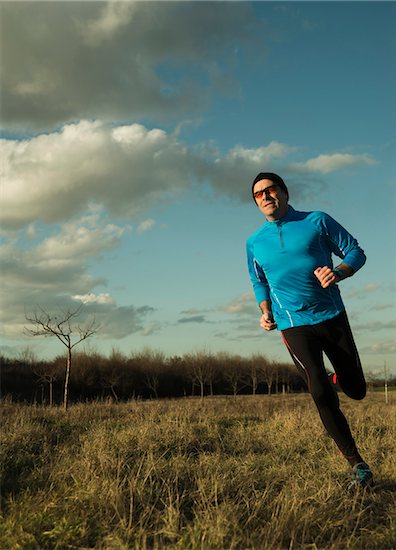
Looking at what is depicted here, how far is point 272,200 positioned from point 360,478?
2373 mm

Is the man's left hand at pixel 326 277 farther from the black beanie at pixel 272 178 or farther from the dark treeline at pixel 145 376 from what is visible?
the dark treeline at pixel 145 376

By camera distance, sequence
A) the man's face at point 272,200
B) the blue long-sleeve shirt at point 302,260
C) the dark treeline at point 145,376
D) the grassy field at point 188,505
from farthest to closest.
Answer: the dark treeline at point 145,376 → the man's face at point 272,200 → the blue long-sleeve shirt at point 302,260 → the grassy field at point 188,505

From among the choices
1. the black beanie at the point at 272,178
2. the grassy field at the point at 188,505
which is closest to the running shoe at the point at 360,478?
the grassy field at the point at 188,505

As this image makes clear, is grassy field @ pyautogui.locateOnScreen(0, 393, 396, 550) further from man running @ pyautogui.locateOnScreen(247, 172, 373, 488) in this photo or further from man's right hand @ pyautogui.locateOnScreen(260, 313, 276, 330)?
man's right hand @ pyautogui.locateOnScreen(260, 313, 276, 330)

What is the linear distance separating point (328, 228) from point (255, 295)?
0.92 m

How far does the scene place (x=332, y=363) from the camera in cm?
449

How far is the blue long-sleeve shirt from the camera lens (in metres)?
4.37

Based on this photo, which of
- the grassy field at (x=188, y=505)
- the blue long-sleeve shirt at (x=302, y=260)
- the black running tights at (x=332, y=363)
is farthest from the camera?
the blue long-sleeve shirt at (x=302, y=260)

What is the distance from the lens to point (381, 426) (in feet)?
29.0

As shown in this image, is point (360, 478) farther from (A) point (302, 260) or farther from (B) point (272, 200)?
(B) point (272, 200)

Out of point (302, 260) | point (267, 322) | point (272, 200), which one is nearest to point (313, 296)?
point (302, 260)

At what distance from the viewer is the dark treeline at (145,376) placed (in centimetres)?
4969

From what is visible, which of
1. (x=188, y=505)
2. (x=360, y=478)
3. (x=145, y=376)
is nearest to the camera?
(x=188, y=505)

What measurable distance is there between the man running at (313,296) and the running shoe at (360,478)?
10 centimetres
